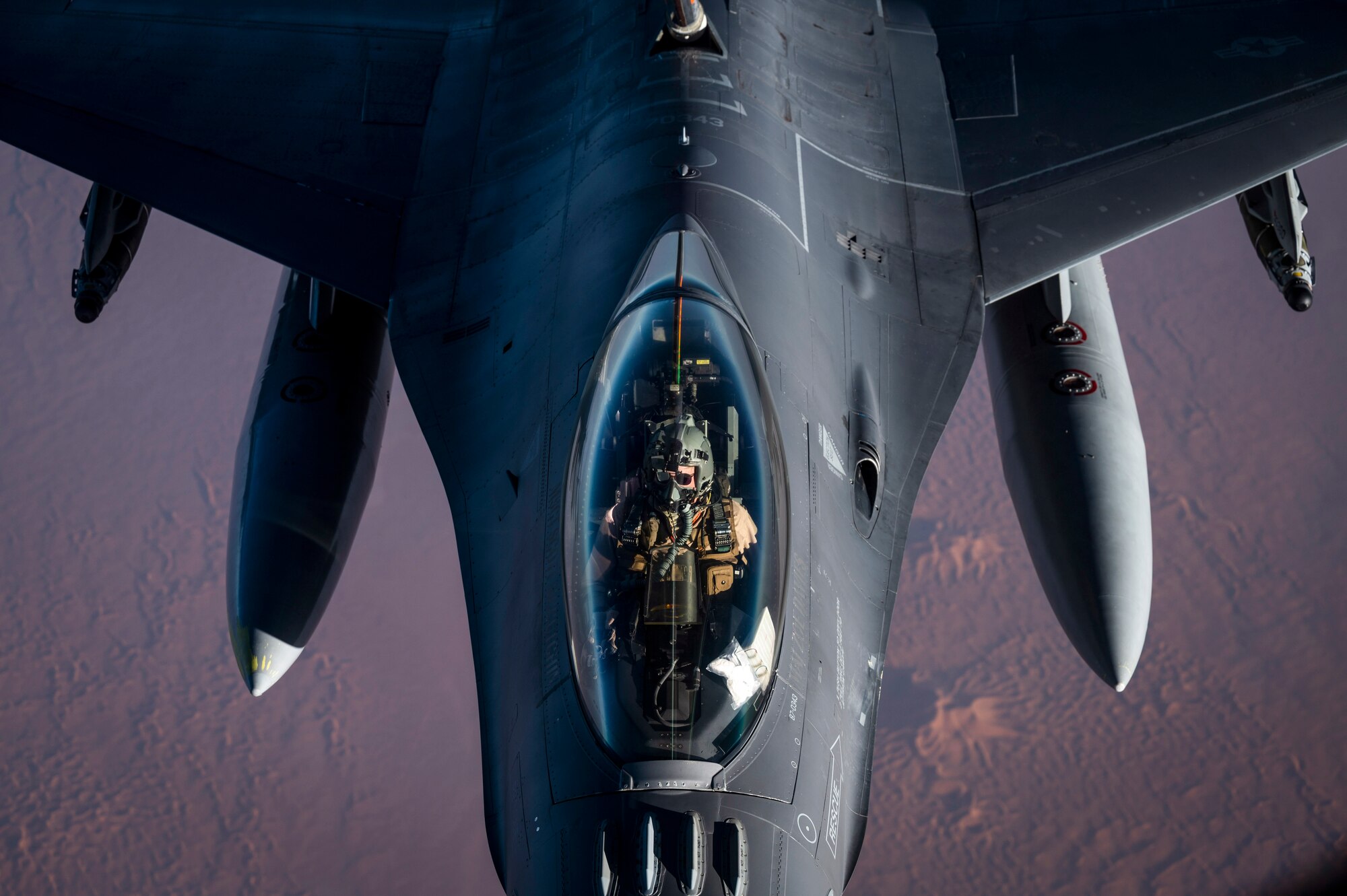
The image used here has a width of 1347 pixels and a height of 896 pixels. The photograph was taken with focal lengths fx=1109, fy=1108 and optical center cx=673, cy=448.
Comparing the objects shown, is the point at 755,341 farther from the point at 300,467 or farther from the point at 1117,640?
the point at 300,467

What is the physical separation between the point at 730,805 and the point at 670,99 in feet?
17.2

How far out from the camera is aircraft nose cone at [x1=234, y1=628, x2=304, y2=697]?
774cm

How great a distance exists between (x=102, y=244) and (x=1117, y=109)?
861 centimetres

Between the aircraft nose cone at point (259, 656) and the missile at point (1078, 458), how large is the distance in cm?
554

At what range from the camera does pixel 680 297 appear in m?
5.73

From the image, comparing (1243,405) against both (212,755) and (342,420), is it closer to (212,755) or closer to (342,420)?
(342,420)

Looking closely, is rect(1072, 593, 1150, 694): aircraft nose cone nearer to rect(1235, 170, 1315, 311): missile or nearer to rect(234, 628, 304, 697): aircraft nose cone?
rect(1235, 170, 1315, 311): missile

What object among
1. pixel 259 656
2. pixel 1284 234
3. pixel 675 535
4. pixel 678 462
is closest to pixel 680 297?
pixel 678 462

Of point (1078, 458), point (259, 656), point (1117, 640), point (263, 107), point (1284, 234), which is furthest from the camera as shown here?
point (263, 107)

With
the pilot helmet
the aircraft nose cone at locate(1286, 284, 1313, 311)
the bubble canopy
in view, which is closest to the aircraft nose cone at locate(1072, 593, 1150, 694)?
the aircraft nose cone at locate(1286, 284, 1313, 311)

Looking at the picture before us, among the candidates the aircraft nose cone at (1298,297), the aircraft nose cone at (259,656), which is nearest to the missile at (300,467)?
the aircraft nose cone at (259,656)

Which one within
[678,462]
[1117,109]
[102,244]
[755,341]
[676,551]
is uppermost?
[1117,109]

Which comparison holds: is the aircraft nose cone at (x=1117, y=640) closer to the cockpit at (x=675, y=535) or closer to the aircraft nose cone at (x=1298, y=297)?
the aircraft nose cone at (x=1298, y=297)

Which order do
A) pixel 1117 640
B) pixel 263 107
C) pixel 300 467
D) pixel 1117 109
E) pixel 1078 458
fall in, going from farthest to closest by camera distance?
pixel 263 107
pixel 1117 109
pixel 300 467
pixel 1078 458
pixel 1117 640
